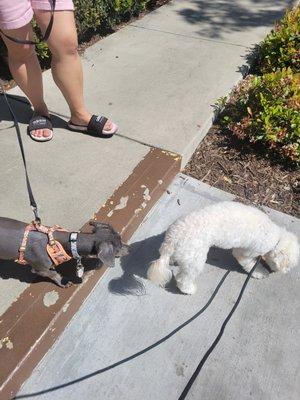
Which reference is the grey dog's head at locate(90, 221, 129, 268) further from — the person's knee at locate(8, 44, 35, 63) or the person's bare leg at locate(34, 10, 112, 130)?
the person's knee at locate(8, 44, 35, 63)

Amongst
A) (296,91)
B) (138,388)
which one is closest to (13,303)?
(138,388)

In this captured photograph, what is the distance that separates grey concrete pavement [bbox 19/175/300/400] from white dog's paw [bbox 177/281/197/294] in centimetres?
6

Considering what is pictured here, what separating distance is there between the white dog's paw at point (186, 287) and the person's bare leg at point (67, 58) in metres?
1.58

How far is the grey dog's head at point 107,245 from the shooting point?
7.01 ft

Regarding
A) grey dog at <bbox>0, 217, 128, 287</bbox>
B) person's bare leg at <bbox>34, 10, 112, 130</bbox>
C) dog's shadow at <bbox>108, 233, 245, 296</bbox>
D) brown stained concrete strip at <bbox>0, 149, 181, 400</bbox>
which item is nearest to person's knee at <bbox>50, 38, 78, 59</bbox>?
person's bare leg at <bbox>34, 10, 112, 130</bbox>

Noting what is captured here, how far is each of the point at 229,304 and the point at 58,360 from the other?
1132mm

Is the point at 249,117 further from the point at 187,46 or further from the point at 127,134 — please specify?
the point at 187,46

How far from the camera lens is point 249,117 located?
360 cm

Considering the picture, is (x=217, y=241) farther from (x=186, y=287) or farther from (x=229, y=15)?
(x=229, y=15)

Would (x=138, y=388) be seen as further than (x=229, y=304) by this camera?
No

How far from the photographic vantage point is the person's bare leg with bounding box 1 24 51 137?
276 cm

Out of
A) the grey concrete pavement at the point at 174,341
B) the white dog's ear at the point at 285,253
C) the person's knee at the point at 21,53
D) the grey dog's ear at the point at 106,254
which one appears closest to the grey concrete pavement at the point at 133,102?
the grey concrete pavement at the point at 174,341

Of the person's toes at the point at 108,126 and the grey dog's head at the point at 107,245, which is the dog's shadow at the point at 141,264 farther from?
the person's toes at the point at 108,126

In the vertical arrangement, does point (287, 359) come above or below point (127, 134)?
below
